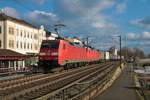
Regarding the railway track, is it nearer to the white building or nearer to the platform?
the platform

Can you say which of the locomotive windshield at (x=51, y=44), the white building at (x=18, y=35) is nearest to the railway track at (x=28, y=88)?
the locomotive windshield at (x=51, y=44)

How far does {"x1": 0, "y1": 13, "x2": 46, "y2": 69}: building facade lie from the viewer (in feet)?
240

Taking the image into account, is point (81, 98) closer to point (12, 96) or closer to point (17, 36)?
point (12, 96)

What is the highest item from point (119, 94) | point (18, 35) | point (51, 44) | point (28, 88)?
point (18, 35)

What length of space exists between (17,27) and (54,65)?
36151 mm

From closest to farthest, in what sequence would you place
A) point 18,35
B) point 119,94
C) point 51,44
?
point 119,94 → point 51,44 → point 18,35

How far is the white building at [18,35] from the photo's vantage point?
240 feet

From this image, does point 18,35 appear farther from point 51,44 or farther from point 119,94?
point 119,94

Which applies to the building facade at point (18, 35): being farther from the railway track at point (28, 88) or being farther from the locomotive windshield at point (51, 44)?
the railway track at point (28, 88)

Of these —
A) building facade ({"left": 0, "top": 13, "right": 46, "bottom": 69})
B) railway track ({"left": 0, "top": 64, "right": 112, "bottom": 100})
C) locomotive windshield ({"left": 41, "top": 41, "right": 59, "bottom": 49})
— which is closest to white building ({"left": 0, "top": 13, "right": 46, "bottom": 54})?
building facade ({"left": 0, "top": 13, "right": 46, "bottom": 69})

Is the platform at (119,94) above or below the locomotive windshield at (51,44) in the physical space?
below

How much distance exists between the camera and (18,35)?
7906 cm

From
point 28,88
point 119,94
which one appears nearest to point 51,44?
point 28,88

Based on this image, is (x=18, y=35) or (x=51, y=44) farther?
(x=18, y=35)
